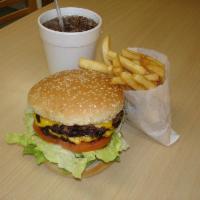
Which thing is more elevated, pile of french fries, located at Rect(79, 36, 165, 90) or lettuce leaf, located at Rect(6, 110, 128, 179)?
pile of french fries, located at Rect(79, 36, 165, 90)

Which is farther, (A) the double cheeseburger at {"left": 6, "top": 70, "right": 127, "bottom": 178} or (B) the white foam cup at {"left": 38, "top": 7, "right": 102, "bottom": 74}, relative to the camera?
(B) the white foam cup at {"left": 38, "top": 7, "right": 102, "bottom": 74}

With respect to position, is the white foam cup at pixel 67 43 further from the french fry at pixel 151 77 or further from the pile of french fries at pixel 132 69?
the french fry at pixel 151 77

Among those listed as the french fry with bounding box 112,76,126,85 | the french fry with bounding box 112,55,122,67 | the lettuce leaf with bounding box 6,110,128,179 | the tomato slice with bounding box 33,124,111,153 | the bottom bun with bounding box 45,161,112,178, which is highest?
the french fry with bounding box 112,55,122,67

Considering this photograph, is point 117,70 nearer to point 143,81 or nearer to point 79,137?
point 143,81

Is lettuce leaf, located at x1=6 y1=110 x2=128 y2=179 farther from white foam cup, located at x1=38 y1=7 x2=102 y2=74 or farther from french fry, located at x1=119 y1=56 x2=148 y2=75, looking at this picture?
white foam cup, located at x1=38 y1=7 x2=102 y2=74

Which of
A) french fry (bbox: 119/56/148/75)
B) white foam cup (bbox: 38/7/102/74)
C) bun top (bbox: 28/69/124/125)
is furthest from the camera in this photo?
white foam cup (bbox: 38/7/102/74)

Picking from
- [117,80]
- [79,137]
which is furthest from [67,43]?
[79,137]

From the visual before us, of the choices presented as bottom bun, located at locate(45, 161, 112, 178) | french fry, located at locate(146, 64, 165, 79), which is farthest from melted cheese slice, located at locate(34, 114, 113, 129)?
french fry, located at locate(146, 64, 165, 79)

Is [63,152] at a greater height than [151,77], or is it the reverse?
[151,77]
